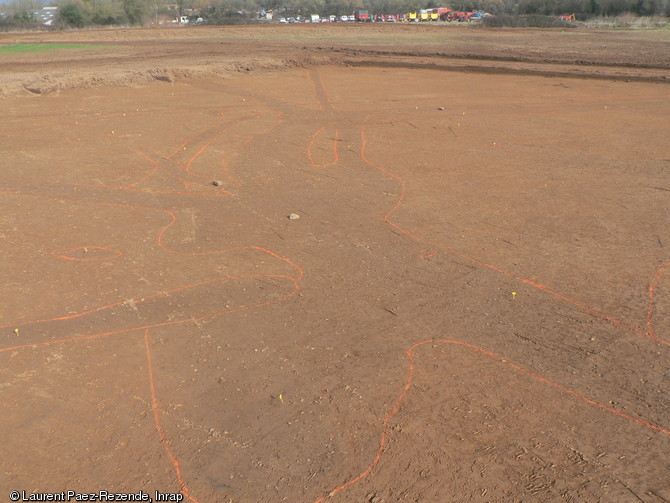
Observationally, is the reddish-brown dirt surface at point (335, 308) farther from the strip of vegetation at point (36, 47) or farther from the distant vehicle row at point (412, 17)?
the distant vehicle row at point (412, 17)

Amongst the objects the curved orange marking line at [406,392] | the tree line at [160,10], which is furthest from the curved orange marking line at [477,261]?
the tree line at [160,10]

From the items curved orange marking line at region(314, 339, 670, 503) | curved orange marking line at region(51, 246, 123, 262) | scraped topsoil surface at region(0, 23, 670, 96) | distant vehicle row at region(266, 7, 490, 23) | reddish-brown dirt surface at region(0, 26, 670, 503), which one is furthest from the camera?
distant vehicle row at region(266, 7, 490, 23)

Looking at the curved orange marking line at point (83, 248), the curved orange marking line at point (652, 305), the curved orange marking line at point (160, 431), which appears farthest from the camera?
the curved orange marking line at point (83, 248)

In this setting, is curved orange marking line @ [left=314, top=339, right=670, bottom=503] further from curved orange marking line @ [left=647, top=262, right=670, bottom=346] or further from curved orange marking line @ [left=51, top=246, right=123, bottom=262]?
curved orange marking line @ [left=51, top=246, right=123, bottom=262]

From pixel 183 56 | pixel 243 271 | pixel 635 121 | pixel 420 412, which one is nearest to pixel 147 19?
pixel 183 56

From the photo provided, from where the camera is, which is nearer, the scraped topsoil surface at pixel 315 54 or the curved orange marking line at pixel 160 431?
the curved orange marking line at pixel 160 431

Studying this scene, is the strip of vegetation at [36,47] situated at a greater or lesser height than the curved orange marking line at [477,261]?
greater

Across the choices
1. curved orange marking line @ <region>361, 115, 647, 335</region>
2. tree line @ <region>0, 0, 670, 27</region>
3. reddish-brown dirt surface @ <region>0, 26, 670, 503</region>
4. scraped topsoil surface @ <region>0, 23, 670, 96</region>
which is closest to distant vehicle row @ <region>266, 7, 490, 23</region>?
tree line @ <region>0, 0, 670, 27</region>

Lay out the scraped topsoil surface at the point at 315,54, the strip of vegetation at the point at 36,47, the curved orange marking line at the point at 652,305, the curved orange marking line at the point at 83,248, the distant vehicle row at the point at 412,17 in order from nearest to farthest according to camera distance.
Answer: the curved orange marking line at the point at 652,305, the curved orange marking line at the point at 83,248, the scraped topsoil surface at the point at 315,54, the strip of vegetation at the point at 36,47, the distant vehicle row at the point at 412,17

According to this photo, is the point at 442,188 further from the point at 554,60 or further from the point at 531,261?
the point at 554,60

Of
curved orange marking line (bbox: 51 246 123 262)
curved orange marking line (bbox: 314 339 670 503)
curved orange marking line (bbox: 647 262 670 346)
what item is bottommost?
curved orange marking line (bbox: 314 339 670 503)
